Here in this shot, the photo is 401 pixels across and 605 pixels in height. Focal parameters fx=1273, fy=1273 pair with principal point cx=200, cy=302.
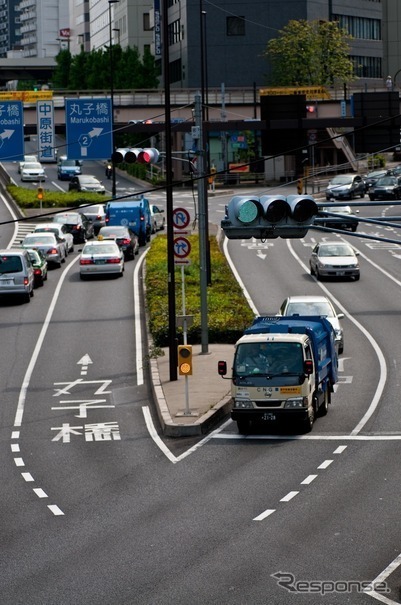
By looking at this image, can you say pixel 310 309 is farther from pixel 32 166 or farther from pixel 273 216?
pixel 32 166

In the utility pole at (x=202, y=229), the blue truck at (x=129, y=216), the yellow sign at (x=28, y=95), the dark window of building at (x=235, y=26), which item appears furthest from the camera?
the dark window of building at (x=235, y=26)

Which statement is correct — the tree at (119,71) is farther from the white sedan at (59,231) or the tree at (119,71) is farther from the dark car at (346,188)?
the white sedan at (59,231)

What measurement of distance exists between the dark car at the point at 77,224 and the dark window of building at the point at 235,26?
62.1 m

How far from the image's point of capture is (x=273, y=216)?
25.7 meters

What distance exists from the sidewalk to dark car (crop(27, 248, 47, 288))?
13579mm

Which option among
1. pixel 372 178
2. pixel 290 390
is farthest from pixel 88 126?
pixel 372 178

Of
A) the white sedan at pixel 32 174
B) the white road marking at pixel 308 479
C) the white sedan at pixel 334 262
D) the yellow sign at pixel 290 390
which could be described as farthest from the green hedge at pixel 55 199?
the white road marking at pixel 308 479

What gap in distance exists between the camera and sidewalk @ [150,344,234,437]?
2694 cm

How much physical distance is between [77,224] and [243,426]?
36.1 m

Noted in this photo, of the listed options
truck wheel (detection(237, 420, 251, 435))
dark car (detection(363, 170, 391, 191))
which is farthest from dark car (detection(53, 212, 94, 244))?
truck wheel (detection(237, 420, 251, 435))

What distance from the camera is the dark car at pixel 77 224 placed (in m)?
61.4

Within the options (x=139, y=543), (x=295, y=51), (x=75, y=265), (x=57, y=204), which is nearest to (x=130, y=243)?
(x=75, y=265)

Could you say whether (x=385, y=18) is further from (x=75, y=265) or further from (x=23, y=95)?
(x=75, y=265)

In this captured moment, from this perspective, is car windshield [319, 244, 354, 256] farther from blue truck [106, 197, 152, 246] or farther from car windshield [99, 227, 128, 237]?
blue truck [106, 197, 152, 246]
